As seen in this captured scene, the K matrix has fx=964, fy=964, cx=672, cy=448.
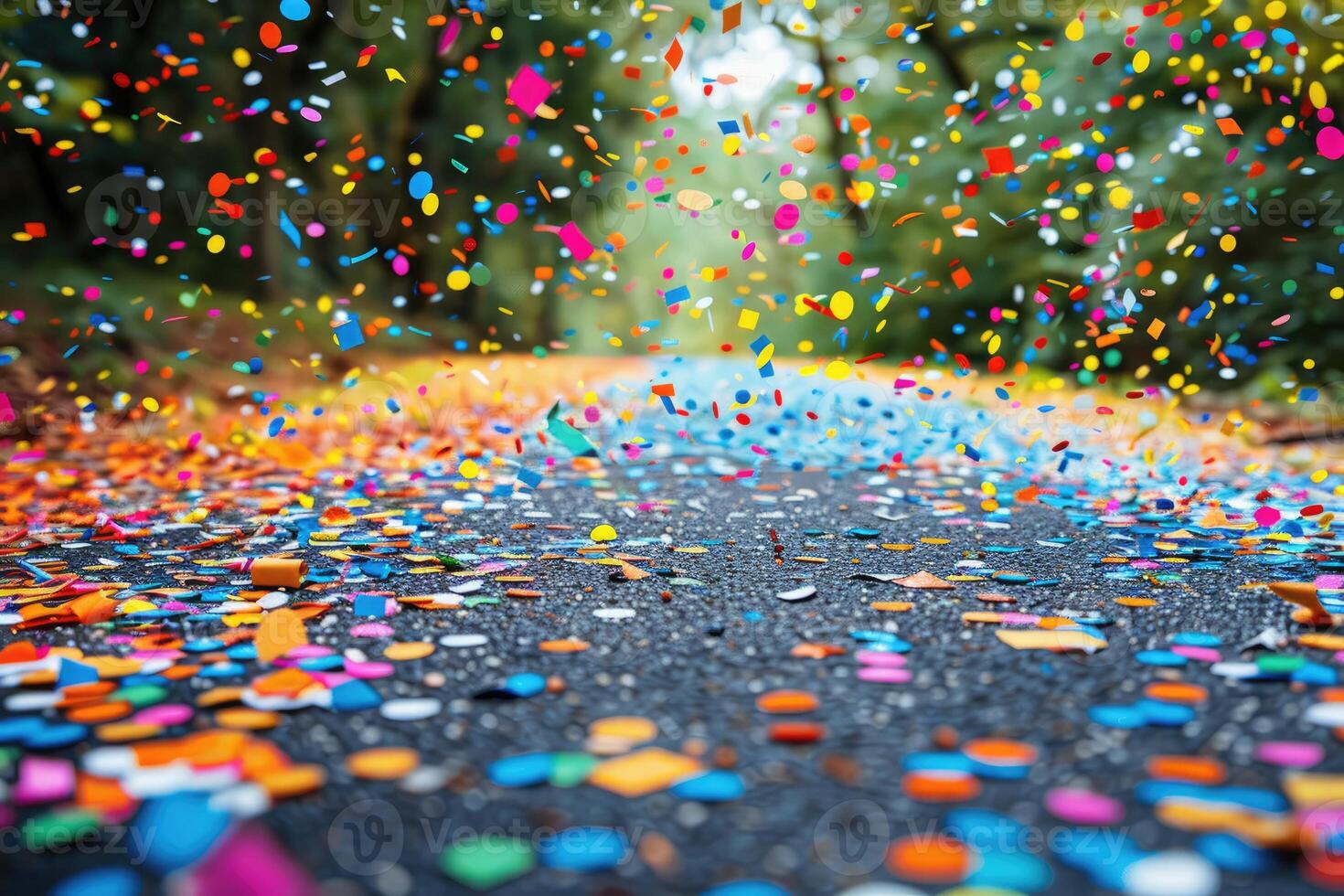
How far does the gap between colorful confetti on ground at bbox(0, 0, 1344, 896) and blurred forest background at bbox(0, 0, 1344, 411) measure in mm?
62

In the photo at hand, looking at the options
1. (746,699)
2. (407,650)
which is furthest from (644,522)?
(746,699)

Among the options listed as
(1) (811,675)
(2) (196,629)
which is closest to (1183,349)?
(1) (811,675)

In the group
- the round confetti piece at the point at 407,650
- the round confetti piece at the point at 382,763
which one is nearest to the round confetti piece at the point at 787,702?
the round confetti piece at the point at 382,763

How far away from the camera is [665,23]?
45.2ft

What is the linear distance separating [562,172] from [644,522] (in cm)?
970

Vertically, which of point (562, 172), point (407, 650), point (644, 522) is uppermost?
point (562, 172)

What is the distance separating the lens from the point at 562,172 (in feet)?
40.2

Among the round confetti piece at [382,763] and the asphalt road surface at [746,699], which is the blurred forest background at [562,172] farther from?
the round confetti piece at [382,763]

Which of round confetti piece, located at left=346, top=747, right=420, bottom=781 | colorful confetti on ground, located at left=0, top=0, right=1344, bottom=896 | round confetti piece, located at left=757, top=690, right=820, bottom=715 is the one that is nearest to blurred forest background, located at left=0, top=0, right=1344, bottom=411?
colorful confetti on ground, located at left=0, top=0, right=1344, bottom=896

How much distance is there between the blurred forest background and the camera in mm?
6871

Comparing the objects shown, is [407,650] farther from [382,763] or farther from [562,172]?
[562,172]

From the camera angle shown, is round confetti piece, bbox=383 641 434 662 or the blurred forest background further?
the blurred forest background

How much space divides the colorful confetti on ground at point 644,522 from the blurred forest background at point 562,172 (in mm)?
62

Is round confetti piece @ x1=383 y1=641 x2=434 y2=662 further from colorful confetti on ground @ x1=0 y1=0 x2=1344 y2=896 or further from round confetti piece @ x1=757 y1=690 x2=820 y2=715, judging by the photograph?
round confetti piece @ x1=757 y1=690 x2=820 y2=715
